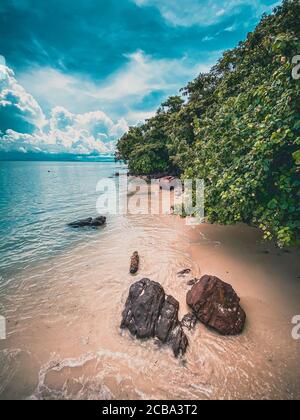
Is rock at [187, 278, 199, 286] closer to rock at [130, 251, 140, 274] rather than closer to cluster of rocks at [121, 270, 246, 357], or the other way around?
cluster of rocks at [121, 270, 246, 357]

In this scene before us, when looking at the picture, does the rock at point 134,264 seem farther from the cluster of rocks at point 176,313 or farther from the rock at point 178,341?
the rock at point 178,341

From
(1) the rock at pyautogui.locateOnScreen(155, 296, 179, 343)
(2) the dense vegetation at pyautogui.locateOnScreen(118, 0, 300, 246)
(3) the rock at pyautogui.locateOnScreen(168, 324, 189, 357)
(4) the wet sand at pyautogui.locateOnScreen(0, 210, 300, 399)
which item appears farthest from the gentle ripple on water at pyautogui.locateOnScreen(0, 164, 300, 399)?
(2) the dense vegetation at pyautogui.locateOnScreen(118, 0, 300, 246)

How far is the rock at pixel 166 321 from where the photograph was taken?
4906mm

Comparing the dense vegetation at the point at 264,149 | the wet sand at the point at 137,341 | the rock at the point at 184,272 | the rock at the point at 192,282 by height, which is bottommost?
the wet sand at the point at 137,341

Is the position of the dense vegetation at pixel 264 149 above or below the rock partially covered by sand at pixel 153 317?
above

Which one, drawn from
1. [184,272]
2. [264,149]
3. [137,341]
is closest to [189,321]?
[137,341]

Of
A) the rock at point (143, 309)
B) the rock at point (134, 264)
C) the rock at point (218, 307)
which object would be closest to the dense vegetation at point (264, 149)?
the rock at point (218, 307)

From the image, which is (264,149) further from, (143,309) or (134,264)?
(134,264)

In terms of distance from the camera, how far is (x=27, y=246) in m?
11.8

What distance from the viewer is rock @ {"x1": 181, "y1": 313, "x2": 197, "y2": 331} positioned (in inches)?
207

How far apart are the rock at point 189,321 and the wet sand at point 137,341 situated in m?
0.19

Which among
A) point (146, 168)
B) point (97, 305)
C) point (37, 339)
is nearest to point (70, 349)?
point (37, 339)

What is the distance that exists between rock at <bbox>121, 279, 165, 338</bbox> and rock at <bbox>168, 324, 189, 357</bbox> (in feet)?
1.67
